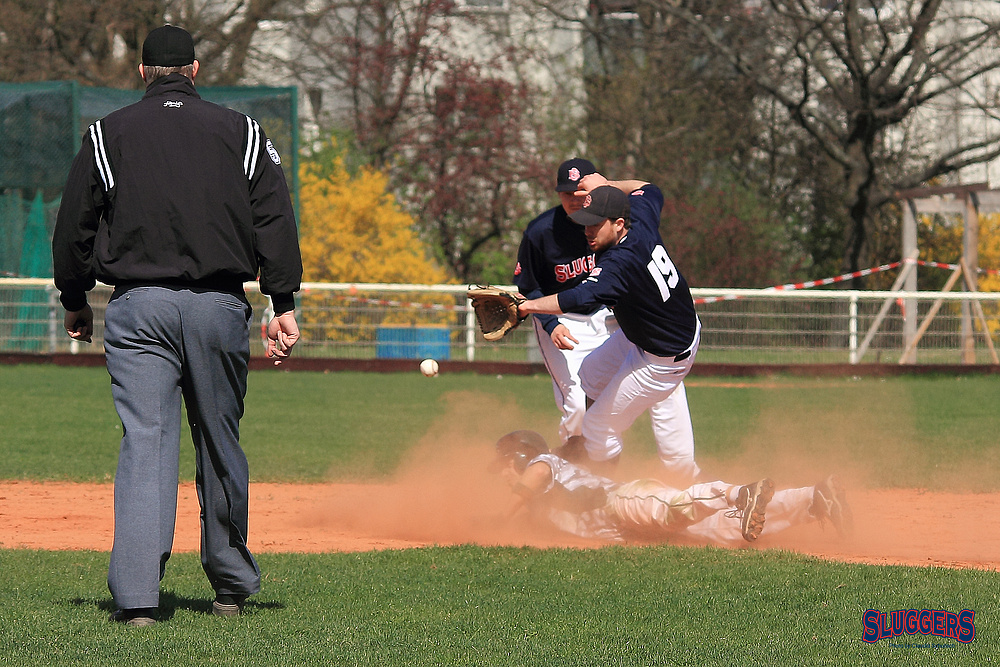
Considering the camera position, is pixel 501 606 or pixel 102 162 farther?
pixel 501 606

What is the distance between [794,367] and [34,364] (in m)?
11.3

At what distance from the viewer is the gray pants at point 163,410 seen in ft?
14.1

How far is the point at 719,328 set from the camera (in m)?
18.5

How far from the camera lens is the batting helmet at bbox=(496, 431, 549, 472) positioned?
7.32m

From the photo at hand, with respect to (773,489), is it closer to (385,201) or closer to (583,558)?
(583,558)

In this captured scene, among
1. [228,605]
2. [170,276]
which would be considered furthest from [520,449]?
[170,276]

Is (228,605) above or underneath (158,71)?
underneath

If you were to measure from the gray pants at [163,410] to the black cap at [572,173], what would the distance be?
3447 mm

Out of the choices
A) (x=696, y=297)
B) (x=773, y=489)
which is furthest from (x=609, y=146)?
(x=773, y=489)

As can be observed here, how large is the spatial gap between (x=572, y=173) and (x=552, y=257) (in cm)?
65

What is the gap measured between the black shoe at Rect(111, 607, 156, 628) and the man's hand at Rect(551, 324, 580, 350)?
3.03 m

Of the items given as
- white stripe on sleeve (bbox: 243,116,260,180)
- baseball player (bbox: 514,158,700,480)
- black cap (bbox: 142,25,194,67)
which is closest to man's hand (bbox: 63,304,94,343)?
white stripe on sleeve (bbox: 243,116,260,180)

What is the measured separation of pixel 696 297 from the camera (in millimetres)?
18547

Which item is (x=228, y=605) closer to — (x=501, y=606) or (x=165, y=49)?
(x=501, y=606)
